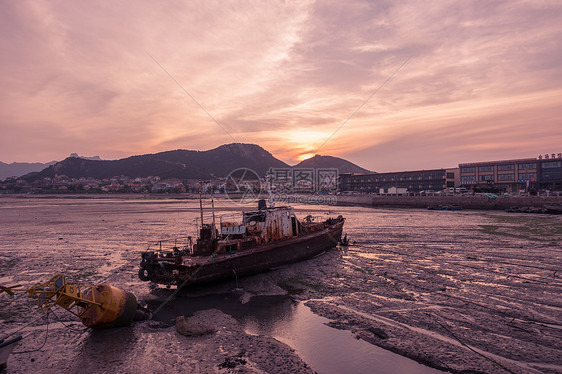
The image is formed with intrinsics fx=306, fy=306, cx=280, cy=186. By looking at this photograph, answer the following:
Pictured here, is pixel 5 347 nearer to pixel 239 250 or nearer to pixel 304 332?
pixel 304 332

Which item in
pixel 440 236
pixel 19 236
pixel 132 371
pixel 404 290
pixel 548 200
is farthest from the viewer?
pixel 548 200

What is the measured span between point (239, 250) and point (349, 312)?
A: 667 cm

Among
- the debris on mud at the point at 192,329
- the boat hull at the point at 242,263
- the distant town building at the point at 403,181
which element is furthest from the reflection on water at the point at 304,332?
the distant town building at the point at 403,181

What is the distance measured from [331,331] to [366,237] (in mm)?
18786

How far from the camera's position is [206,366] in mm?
7727

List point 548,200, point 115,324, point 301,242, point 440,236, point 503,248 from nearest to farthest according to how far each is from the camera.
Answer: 1. point 115,324
2. point 301,242
3. point 503,248
4. point 440,236
5. point 548,200

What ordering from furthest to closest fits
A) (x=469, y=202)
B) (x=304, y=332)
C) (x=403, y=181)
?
(x=403, y=181) < (x=469, y=202) < (x=304, y=332)

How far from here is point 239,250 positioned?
1566 centimetres

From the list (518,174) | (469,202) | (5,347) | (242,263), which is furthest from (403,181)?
(5,347)

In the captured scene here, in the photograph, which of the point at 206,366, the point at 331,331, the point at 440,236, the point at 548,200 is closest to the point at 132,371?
the point at 206,366

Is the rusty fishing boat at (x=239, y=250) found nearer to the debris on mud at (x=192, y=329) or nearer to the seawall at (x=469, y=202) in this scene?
the debris on mud at (x=192, y=329)

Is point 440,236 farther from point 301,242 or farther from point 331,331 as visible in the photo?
point 331,331

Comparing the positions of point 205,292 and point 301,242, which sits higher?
point 301,242

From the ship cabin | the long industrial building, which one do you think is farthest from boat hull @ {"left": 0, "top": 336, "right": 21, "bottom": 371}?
the long industrial building
